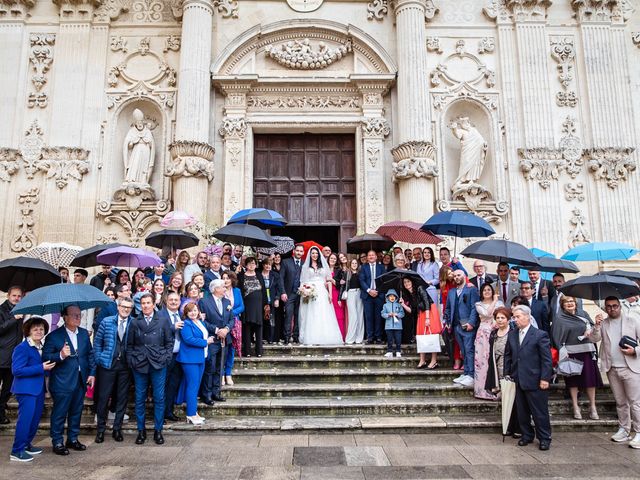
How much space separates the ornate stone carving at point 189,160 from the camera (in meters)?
12.9

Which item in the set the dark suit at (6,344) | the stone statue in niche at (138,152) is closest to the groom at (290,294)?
the dark suit at (6,344)

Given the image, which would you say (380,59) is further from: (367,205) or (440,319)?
(440,319)

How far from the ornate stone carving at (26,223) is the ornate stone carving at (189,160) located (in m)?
3.63

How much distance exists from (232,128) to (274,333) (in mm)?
6228

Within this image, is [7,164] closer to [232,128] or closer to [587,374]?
[232,128]

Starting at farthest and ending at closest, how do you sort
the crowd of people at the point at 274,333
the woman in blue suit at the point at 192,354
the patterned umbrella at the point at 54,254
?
1. the patterned umbrella at the point at 54,254
2. the woman in blue suit at the point at 192,354
3. the crowd of people at the point at 274,333

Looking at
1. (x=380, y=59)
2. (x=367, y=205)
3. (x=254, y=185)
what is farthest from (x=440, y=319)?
(x=380, y=59)

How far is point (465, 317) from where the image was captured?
27.6 ft

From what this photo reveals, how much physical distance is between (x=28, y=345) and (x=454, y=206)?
1046cm

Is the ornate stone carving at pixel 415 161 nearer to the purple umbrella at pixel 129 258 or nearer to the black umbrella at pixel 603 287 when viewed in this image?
the black umbrella at pixel 603 287

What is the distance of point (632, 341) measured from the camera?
6.78m

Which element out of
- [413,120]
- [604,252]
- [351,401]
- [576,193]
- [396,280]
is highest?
[413,120]

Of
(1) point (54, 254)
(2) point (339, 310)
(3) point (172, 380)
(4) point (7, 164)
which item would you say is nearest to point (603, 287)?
(2) point (339, 310)

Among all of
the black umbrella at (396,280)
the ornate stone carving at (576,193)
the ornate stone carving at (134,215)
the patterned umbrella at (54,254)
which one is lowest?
the black umbrella at (396,280)
